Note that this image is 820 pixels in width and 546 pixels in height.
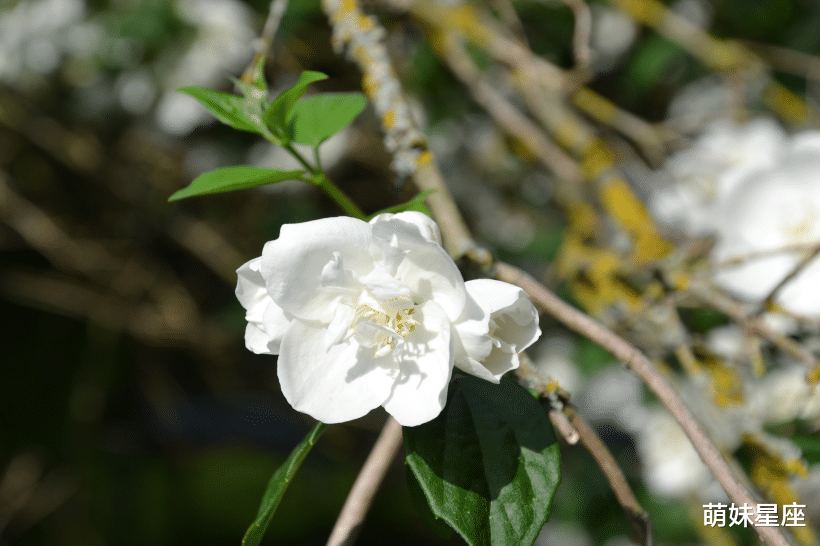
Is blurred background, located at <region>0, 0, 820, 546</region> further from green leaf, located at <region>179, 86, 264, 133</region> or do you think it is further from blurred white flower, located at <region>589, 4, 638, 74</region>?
green leaf, located at <region>179, 86, 264, 133</region>

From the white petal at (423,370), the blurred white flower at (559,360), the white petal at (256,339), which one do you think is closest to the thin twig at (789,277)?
the white petal at (423,370)

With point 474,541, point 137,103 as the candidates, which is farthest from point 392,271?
point 137,103

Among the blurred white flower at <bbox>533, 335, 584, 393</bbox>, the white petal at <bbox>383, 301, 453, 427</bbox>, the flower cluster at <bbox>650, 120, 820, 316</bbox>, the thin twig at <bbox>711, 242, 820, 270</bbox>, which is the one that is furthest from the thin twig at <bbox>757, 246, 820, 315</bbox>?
the blurred white flower at <bbox>533, 335, 584, 393</bbox>

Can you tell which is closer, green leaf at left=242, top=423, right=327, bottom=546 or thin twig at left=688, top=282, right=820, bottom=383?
green leaf at left=242, top=423, right=327, bottom=546

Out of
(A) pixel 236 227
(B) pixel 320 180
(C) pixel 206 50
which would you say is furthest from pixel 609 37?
(B) pixel 320 180

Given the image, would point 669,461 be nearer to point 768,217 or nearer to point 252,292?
point 768,217

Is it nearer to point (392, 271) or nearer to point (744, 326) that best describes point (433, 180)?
point (392, 271)
